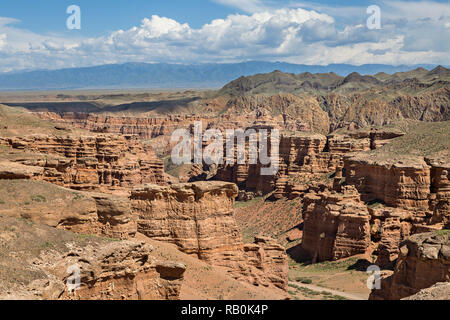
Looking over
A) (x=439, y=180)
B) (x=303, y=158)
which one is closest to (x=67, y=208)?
(x=439, y=180)

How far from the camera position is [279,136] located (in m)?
87.6

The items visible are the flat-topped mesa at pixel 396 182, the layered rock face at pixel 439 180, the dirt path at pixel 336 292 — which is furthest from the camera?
the flat-topped mesa at pixel 396 182

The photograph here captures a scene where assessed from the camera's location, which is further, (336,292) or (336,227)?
(336,227)

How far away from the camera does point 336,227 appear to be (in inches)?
2062

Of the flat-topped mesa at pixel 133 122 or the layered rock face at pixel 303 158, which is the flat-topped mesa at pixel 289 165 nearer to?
the layered rock face at pixel 303 158

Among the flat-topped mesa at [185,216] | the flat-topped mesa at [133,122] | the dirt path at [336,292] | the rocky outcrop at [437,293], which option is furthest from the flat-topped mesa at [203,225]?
the flat-topped mesa at [133,122]

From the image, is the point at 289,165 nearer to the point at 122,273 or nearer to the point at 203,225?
the point at 203,225

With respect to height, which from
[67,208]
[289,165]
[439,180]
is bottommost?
[289,165]

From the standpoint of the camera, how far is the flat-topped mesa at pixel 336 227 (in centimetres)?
5053

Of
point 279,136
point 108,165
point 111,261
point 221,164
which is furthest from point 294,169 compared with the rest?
point 111,261

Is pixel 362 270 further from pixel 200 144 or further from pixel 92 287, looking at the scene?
pixel 200 144

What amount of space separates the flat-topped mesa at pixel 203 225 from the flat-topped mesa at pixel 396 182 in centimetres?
2728

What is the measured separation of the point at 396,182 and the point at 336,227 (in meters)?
10.9

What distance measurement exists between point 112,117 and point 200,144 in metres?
54.6
